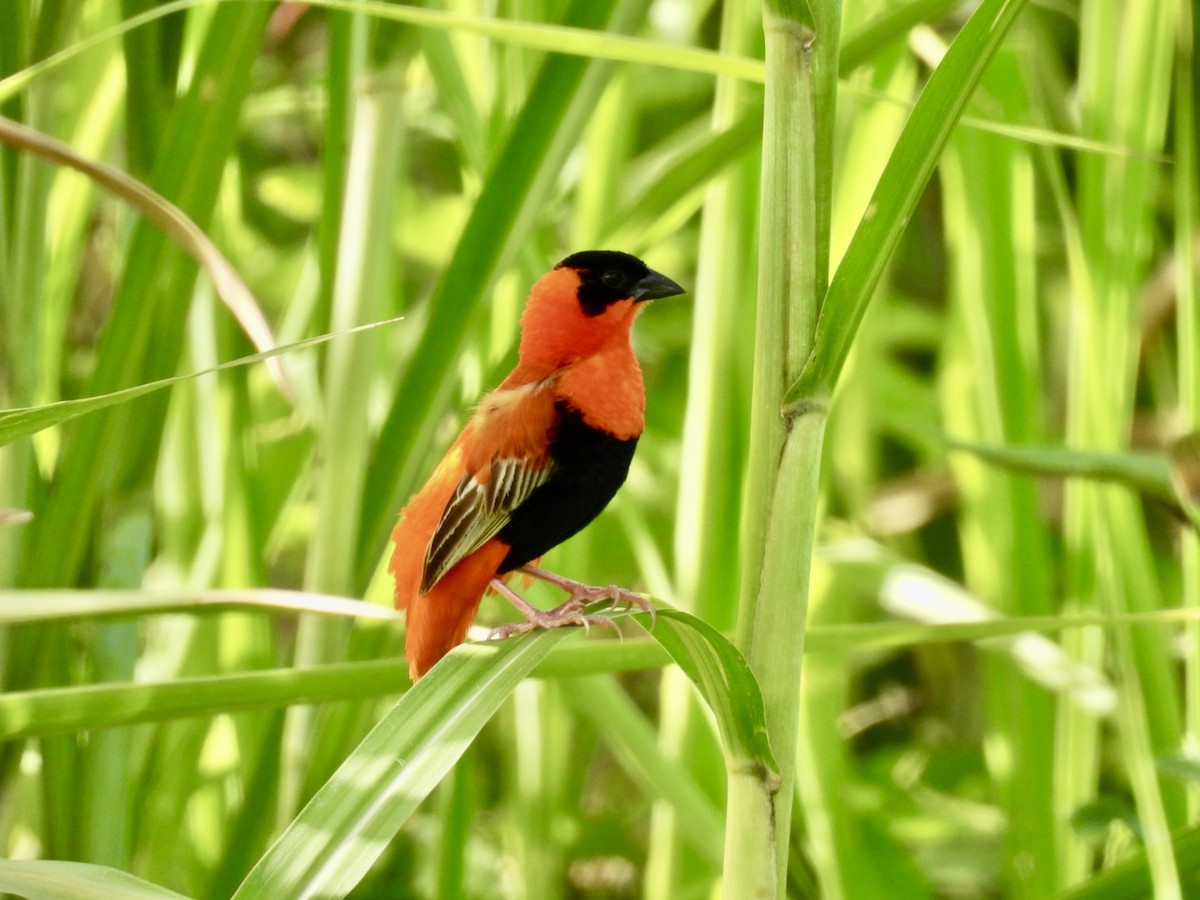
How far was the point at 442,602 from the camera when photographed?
3.87 feet

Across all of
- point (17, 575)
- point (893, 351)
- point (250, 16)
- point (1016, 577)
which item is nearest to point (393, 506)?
point (17, 575)

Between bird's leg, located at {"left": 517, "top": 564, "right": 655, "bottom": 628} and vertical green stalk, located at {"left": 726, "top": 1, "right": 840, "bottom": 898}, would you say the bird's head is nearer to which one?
bird's leg, located at {"left": 517, "top": 564, "right": 655, "bottom": 628}

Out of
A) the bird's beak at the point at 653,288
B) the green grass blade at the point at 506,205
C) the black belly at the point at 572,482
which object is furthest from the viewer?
the bird's beak at the point at 653,288

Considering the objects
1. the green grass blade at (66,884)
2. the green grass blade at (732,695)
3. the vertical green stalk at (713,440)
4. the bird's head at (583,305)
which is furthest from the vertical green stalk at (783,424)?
the vertical green stalk at (713,440)

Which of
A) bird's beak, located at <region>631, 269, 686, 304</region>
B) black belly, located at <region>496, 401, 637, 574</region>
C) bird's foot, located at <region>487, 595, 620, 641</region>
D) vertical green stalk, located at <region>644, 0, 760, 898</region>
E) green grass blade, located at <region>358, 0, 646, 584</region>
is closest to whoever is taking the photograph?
bird's foot, located at <region>487, 595, 620, 641</region>

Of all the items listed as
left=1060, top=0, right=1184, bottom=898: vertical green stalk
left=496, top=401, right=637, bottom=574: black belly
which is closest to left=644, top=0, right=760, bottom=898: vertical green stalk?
left=496, top=401, right=637, bottom=574: black belly

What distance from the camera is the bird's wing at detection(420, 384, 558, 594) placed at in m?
1.14

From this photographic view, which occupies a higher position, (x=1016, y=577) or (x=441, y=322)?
(x=441, y=322)

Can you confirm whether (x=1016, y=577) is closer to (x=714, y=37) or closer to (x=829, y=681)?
(x=829, y=681)

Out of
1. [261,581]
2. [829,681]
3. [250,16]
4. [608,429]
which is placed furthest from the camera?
[829,681]

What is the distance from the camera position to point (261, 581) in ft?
4.80

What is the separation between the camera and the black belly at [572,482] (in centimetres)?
121

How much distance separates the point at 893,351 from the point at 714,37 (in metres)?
0.87

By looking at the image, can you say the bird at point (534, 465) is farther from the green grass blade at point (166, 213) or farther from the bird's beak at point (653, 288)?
the green grass blade at point (166, 213)
